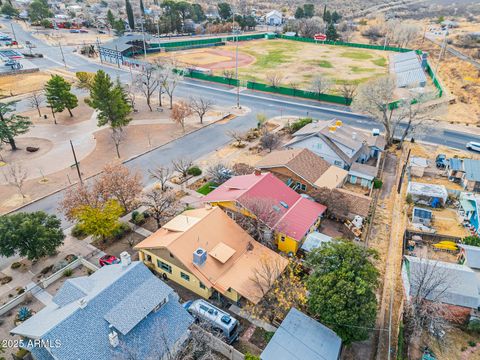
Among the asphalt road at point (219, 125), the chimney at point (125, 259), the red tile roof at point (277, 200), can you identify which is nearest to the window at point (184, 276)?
the chimney at point (125, 259)

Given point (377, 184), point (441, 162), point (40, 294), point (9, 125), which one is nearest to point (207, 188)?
point (40, 294)

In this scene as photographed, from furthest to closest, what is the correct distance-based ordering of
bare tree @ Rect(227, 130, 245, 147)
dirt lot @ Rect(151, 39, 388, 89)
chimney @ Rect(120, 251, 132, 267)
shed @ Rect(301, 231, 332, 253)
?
dirt lot @ Rect(151, 39, 388, 89) < bare tree @ Rect(227, 130, 245, 147) < shed @ Rect(301, 231, 332, 253) < chimney @ Rect(120, 251, 132, 267)

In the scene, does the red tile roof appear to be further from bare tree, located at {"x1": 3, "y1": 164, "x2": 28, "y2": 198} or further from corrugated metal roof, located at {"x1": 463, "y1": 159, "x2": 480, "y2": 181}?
bare tree, located at {"x1": 3, "y1": 164, "x2": 28, "y2": 198}

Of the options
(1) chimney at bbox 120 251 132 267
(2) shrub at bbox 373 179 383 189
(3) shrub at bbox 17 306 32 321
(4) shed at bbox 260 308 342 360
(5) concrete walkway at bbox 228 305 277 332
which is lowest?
(5) concrete walkway at bbox 228 305 277 332

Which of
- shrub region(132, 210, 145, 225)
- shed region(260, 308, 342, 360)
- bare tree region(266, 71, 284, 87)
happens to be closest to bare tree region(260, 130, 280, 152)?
shrub region(132, 210, 145, 225)

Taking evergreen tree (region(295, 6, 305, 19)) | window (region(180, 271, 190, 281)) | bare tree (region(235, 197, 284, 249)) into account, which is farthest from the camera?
evergreen tree (region(295, 6, 305, 19))

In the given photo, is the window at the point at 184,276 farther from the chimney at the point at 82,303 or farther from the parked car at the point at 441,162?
the parked car at the point at 441,162

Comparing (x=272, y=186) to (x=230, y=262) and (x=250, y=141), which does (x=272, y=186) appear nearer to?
(x=230, y=262)
